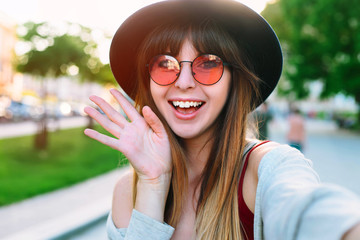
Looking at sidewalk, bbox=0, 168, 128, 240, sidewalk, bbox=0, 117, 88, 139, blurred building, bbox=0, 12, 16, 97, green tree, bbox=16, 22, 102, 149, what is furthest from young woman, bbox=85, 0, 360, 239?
blurred building, bbox=0, 12, 16, 97

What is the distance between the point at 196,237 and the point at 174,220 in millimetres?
142

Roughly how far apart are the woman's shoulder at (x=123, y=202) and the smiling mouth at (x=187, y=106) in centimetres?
43

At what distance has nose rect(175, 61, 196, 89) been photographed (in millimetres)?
1588

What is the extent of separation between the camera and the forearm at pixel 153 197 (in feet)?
4.75

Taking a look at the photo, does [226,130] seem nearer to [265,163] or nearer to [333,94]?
[265,163]

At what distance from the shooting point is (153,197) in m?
1.47

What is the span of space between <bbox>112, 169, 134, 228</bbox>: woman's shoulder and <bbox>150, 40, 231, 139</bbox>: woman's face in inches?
14.9

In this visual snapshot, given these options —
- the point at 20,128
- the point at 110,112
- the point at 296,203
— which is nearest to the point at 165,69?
the point at 110,112

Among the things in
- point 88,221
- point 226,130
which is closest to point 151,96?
point 226,130

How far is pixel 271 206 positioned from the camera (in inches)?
40.3

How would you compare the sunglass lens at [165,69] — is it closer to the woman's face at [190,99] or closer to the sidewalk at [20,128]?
the woman's face at [190,99]

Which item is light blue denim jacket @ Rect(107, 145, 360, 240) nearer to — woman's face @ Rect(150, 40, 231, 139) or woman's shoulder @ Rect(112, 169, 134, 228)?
woman's shoulder @ Rect(112, 169, 134, 228)

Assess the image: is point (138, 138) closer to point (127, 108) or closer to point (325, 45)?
point (127, 108)

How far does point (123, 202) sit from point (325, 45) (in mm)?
21827
